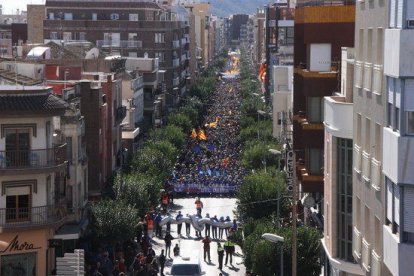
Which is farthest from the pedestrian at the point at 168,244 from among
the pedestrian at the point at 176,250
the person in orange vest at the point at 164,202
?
the person in orange vest at the point at 164,202

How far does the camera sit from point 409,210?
22.5m

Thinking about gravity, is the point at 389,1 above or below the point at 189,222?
above

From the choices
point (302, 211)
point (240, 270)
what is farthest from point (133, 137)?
point (240, 270)

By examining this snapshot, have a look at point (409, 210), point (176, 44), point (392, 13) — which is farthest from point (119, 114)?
point (176, 44)

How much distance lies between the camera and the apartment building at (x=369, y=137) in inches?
1043

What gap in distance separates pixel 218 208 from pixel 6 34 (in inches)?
3649

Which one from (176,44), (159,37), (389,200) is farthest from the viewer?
(176,44)

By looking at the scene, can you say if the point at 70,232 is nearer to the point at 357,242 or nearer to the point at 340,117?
the point at 340,117

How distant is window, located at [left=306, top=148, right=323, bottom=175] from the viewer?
46.5 meters

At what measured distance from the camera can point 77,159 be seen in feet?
166

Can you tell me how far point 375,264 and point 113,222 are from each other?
75.5 ft

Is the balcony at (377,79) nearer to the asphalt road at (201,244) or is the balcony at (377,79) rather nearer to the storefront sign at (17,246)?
the storefront sign at (17,246)

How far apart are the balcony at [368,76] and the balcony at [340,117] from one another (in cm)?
408

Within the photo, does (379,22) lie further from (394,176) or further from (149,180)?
(149,180)
